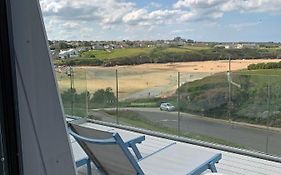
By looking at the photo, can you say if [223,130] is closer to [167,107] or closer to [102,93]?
[167,107]

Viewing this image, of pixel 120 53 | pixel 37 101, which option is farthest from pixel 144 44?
pixel 37 101

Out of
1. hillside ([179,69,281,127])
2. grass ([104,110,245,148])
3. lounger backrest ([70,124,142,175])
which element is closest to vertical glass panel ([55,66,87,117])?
grass ([104,110,245,148])

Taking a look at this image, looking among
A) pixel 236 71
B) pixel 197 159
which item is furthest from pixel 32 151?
pixel 236 71

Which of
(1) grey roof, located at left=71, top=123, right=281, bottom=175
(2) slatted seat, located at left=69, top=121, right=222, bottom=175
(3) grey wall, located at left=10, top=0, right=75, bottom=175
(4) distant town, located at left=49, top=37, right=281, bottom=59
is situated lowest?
(1) grey roof, located at left=71, top=123, right=281, bottom=175

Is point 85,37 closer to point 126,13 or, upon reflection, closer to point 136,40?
point 136,40

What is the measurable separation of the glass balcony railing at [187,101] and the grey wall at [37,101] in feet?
9.41

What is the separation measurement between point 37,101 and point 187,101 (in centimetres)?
396

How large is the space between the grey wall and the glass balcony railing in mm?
2867

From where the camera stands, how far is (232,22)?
495cm

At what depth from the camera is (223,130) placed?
4.33 metres

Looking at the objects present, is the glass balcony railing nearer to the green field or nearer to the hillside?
the hillside

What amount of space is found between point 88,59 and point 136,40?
0.79 metres

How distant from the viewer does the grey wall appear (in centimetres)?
74

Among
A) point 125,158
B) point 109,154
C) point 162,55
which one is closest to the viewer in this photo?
point 125,158
